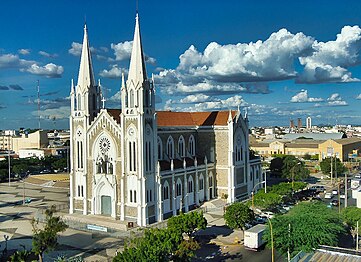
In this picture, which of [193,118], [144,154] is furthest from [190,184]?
[193,118]

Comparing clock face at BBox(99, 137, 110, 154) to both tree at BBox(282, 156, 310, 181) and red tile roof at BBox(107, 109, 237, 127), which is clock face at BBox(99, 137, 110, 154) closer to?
red tile roof at BBox(107, 109, 237, 127)

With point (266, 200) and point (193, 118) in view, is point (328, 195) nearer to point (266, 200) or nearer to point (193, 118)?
point (266, 200)

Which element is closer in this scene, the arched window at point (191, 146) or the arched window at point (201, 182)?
the arched window at point (201, 182)

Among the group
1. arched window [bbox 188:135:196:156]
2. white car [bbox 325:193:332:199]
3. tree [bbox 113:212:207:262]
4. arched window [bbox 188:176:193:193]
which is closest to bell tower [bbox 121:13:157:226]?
arched window [bbox 188:176:193:193]

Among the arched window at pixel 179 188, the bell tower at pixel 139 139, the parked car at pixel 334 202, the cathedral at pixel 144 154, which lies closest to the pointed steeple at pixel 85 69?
the cathedral at pixel 144 154

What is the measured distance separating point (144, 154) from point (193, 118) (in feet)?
69.5

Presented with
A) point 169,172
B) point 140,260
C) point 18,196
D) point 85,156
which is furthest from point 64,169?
point 140,260

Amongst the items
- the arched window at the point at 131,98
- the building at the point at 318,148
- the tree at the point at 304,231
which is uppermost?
the arched window at the point at 131,98

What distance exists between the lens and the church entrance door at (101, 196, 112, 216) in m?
55.7

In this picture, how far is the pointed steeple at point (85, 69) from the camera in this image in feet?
194

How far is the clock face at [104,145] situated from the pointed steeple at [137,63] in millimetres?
9085

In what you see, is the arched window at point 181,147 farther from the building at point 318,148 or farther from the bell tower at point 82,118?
the building at point 318,148

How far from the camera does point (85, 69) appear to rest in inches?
2340

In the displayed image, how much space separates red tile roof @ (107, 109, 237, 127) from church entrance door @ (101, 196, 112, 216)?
14.3 meters
